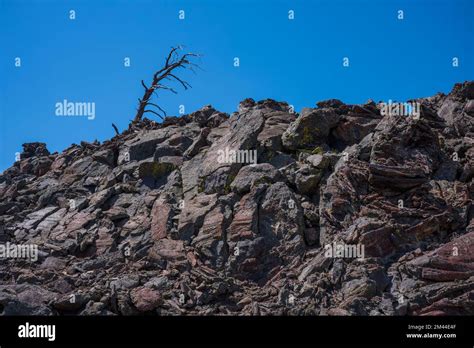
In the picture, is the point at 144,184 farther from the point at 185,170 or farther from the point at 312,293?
the point at 312,293

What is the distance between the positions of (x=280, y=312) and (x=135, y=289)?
19.9ft

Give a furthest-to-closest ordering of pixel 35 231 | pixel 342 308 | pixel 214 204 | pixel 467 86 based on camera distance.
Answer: pixel 467 86, pixel 35 231, pixel 214 204, pixel 342 308

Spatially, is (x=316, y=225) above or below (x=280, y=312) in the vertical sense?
above

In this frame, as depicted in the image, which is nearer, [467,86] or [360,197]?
[360,197]

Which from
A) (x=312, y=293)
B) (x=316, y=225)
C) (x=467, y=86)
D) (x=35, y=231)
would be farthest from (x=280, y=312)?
(x=467, y=86)

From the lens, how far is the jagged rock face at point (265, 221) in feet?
66.7

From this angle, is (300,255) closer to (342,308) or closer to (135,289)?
(342,308)

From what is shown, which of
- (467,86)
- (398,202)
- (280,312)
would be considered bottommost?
(280,312)

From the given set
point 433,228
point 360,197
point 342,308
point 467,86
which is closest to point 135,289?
point 342,308

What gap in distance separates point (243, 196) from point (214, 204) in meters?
1.46

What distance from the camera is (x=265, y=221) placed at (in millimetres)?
23859

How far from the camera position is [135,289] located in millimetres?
21156

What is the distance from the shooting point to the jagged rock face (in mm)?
20328

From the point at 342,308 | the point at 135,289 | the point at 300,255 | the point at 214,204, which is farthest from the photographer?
the point at 214,204
